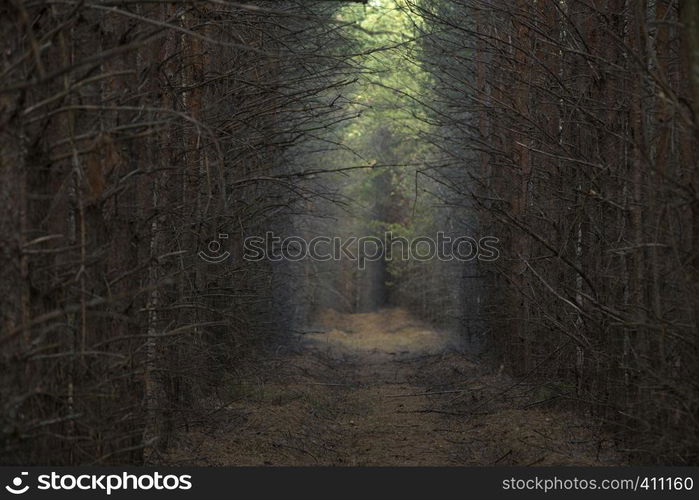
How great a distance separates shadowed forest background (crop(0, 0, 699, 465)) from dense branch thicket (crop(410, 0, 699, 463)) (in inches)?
1.5

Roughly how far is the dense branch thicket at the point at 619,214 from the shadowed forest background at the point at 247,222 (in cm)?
4

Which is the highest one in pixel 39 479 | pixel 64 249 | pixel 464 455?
pixel 64 249

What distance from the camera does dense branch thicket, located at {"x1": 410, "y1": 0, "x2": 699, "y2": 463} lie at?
6719 millimetres

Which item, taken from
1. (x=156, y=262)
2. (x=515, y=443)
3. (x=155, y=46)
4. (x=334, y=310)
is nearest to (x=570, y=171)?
(x=515, y=443)

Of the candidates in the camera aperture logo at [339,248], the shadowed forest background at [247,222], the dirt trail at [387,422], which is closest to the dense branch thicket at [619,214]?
the shadowed forest background at [247,222]

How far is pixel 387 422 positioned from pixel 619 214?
543 cm

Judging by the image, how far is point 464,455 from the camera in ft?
35.7

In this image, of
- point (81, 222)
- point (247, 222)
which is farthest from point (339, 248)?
point (81, 222)

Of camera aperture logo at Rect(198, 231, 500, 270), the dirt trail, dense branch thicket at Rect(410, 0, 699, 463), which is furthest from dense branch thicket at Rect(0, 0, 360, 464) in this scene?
camera aperture logo at Rect(198, 231, 500, 270)

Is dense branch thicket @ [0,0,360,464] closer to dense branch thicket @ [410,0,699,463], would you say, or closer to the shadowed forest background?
the shadowed forest background

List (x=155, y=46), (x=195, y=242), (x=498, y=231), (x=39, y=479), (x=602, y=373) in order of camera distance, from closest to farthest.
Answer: (x=39, y=479) < (x=155, y=46) < (x=602, y=373) < (x=195, y=242) < (x=498, y=231)

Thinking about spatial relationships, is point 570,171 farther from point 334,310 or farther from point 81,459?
point 334,310

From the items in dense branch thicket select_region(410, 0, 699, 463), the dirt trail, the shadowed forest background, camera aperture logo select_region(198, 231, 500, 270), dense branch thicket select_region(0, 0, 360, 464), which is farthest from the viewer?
camera aperture logo select_region(198, 231, 500, 270)

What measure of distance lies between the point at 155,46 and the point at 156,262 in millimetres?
2658
